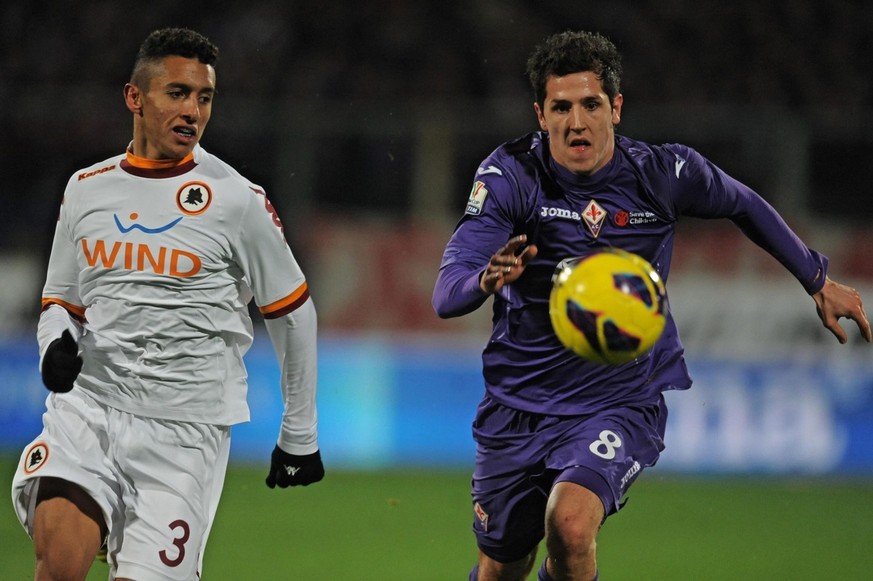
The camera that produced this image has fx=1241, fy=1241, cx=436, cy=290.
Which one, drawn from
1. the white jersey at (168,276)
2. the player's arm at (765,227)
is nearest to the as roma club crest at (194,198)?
the white jersey at (168,276)

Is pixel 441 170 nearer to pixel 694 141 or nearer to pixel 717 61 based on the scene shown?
pixel 694 141

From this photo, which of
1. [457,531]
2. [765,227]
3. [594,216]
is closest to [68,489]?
[594,216]

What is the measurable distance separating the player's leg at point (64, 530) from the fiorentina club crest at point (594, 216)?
7.02ft

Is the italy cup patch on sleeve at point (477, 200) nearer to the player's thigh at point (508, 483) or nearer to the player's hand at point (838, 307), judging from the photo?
the player's thigh at point (508, 483)

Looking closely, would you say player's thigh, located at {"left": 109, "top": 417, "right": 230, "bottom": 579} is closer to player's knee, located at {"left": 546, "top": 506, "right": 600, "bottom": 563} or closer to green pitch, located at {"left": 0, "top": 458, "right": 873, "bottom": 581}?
player's knee, located at {"left": 546, "top": 506, "right": 600, "bottom": 563}

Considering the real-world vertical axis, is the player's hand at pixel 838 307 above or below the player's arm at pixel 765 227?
below

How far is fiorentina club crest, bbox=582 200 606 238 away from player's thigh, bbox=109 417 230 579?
167 centimetres

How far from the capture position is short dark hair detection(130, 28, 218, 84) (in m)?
4.59

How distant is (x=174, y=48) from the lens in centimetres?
459

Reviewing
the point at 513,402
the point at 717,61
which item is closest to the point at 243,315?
the point at 513,402

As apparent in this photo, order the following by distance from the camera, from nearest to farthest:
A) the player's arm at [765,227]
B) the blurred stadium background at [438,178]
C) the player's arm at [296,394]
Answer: the player's arm at [296,394] < the player's arm at [765,227] < the blurred stadium background at [438,178]

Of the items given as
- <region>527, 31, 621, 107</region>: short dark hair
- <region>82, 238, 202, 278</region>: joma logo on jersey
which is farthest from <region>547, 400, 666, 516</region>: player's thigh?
<region>82, 238, 202, 278</region>: joma logo on jersey

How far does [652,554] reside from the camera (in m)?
7.98

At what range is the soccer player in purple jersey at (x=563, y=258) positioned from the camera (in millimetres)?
4855
